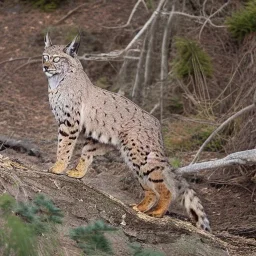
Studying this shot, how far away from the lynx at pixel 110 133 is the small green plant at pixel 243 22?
184 inches

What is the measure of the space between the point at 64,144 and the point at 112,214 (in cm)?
98

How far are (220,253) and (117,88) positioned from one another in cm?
620

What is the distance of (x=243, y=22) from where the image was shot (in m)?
14.0

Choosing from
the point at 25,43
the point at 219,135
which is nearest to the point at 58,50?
the point at 219,135

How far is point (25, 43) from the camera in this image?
1617 centimetres

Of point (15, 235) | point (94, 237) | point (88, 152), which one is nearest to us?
point (15, 235)

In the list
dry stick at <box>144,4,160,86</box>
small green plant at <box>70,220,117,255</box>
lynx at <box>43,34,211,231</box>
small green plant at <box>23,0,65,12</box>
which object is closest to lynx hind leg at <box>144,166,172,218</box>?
lynx at <box>43,34,211,231</box>

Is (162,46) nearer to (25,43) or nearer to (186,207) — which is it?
(25,43)

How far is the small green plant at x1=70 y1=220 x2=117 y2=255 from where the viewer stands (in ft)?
20.0

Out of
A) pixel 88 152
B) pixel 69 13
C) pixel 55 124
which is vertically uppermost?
pixel 88 152

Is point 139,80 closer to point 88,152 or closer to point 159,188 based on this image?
point 88,152

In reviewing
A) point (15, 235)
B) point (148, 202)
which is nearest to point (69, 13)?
point (148, 202)

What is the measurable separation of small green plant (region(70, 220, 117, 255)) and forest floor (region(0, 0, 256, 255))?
3.23m

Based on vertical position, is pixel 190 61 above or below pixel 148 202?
below
